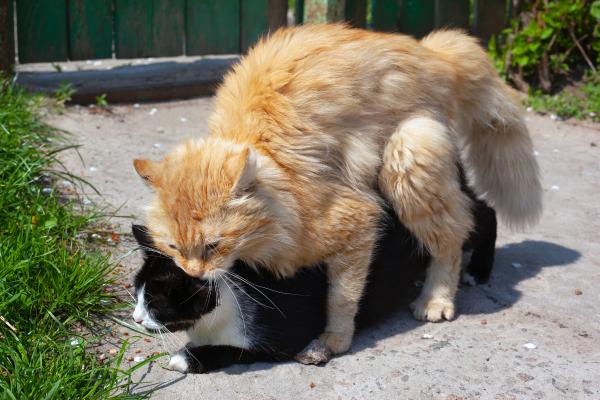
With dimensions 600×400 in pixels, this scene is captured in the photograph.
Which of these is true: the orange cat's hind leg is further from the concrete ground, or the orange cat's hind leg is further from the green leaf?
the green leaf

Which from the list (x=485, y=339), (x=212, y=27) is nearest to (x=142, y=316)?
(x=485, y=339)

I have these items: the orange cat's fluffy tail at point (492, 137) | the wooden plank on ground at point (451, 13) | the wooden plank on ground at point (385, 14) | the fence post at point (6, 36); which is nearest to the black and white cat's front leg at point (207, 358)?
the orange cat's fluffy tail at point (492, 137)

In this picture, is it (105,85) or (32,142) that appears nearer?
(32,142)

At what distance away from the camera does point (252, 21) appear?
7.24 metres

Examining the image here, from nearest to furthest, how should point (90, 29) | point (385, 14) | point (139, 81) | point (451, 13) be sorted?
point (90, 29) → point (139, 81) → point (385, 14) → point (451, 13)

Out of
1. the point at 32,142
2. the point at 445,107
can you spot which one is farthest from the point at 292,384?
the point at 32,142

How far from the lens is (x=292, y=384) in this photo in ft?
10.6

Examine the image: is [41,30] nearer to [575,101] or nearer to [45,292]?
[45,292]

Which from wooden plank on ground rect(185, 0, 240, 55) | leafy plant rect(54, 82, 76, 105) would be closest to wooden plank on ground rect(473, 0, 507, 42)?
wooden plank on ground rect(185, 0, 240, 55)

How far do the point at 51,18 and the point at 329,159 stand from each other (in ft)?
12.7

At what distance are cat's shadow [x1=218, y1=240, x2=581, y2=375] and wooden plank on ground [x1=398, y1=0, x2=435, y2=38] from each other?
3462 mm

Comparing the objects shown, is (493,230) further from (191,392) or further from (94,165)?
(94,165)

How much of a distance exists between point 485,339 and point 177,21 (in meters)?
4.41

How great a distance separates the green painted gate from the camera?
6.36 metres
